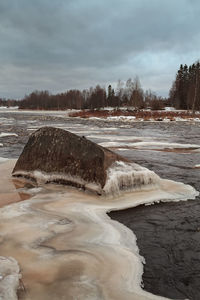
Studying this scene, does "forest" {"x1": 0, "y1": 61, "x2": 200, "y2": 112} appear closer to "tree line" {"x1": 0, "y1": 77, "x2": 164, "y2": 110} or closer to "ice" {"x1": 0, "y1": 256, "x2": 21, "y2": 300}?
"tree line" {"x1": 0, "y1": 77, "x2": 164, "y2": 110}

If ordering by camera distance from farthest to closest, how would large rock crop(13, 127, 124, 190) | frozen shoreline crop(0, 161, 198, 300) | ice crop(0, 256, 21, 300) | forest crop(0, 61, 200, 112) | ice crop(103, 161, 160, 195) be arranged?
1. forest crop(0, 61, 200, 112)
2. large rock crop(13, 127, 124, 190)
3. ice crop(103, 161, 160, 195)
4. frozen shoreline crop(0, 161, 198, 300)
5. ice crop(0, 256, 21, 300)

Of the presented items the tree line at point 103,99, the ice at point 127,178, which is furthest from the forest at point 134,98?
the ice at point 127,178

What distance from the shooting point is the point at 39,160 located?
6293 mm

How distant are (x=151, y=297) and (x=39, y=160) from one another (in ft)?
14.1

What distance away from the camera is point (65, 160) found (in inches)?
233

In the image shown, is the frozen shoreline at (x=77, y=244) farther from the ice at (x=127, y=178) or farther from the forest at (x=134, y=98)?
the forest at (x=134, y=98)

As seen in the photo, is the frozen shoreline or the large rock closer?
the frozen shoreline

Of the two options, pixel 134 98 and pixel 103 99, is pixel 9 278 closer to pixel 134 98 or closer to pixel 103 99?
pixel 134 98

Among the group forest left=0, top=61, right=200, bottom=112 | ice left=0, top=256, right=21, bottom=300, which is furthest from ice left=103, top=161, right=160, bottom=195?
forest left=0, top=61, right=200, bottom=112

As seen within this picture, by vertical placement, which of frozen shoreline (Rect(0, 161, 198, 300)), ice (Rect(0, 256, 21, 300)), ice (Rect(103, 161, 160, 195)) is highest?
ice (Rect(103, 161, 160, 195))

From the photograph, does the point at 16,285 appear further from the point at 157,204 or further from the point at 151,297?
the point at 157,204

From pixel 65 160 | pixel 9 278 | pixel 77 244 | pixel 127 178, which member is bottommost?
pixel 77 244

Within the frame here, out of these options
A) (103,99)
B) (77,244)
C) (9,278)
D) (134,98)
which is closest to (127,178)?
(77,244)

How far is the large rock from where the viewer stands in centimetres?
550
